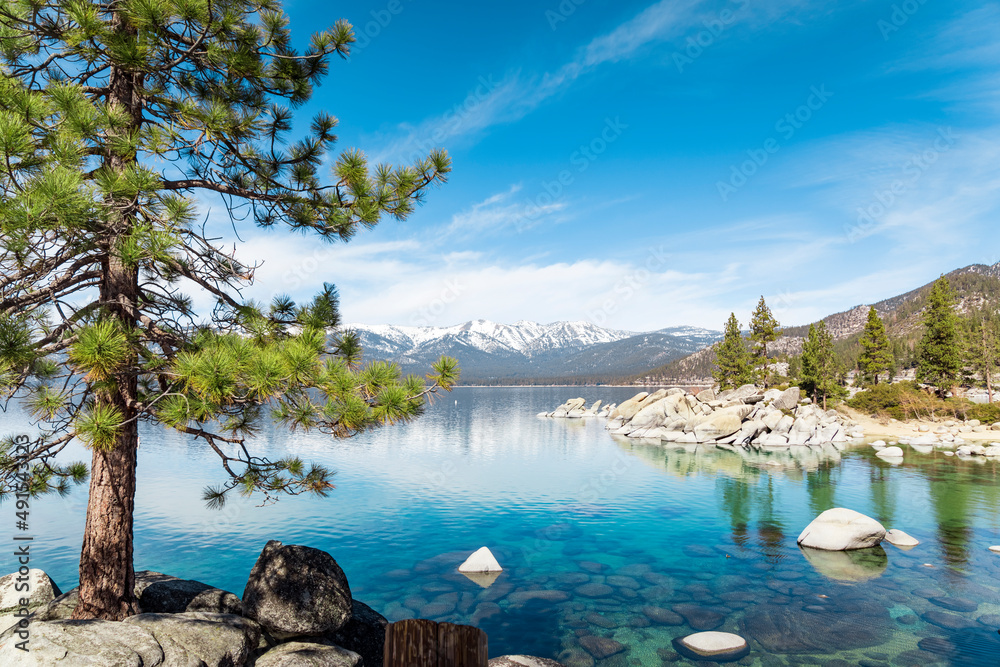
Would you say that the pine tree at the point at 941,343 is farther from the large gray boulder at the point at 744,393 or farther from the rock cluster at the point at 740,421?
the large gray boulder at the point at 744,393

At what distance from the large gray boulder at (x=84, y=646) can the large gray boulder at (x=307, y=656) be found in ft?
5.94

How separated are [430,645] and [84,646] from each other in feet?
21.6

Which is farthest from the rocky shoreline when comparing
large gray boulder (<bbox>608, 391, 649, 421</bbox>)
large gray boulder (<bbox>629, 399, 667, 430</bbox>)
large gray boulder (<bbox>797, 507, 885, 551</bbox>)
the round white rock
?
large gray boulder (<bbox>608, 391, 649, 421</bbox>)

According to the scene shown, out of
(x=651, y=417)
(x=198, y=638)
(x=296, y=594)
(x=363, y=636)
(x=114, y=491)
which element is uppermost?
(x=114, y=491)

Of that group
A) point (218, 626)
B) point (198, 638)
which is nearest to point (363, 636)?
point (218, 626)

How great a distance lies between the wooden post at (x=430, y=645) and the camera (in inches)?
86.8

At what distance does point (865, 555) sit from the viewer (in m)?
17.7

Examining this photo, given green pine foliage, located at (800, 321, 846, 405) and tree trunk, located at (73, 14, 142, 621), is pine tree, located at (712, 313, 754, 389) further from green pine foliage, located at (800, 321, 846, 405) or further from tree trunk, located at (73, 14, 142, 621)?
tree trunk, located at (73, 14, 142, 621)

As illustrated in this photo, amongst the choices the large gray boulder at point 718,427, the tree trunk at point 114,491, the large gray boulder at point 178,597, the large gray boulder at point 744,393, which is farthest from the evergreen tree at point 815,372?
the tree trunk at point 114,491

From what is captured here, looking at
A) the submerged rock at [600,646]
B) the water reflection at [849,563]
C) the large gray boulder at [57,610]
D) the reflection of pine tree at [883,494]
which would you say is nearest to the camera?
the large gray boulder at [57,610]

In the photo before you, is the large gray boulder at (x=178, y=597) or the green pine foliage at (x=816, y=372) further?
the green pine foliage at (x=816, y=372)

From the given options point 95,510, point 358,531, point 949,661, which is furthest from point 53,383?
point 949,661

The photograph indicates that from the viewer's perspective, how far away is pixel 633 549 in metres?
19.3

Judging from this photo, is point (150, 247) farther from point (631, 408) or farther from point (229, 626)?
point (631, 408)
